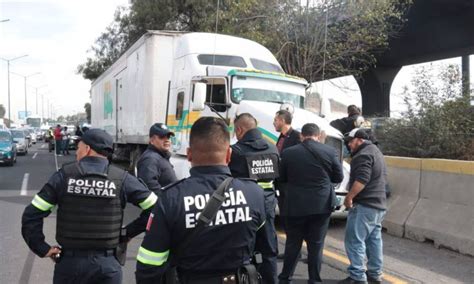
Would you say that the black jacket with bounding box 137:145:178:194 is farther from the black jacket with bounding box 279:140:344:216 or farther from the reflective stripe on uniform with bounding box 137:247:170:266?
the reflective stripe on uniform with bounding box 137:247:170:266

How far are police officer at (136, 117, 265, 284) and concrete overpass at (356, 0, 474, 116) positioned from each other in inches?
781

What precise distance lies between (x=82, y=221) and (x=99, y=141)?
0.56 metres

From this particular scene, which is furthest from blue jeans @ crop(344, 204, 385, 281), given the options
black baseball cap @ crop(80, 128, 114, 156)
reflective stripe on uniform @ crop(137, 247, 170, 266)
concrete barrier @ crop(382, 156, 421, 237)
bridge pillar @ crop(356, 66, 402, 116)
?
bridge pillar @ crop(356, 66, 402, 116)

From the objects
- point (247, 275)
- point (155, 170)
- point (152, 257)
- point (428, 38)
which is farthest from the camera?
point (428, 38)

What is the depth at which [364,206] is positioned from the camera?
541cm

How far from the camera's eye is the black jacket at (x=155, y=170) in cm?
488

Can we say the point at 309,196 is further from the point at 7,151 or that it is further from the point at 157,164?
the point at 7,151

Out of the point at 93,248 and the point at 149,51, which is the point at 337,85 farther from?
the point at 93,248

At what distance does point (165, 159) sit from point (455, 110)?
6.69 m

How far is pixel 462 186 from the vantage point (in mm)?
6984

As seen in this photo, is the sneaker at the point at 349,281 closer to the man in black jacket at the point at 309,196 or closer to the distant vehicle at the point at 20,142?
the man in black jacket at the point at 309,196

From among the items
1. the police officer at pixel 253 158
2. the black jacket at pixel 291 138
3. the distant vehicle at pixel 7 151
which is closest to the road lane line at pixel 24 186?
the distant vehicle at pixel 7 151

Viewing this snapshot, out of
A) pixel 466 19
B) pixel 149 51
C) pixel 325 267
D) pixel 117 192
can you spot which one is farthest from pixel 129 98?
pixel 466 19

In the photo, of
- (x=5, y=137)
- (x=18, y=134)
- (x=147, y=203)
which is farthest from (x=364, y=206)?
(x=18, y=134)
